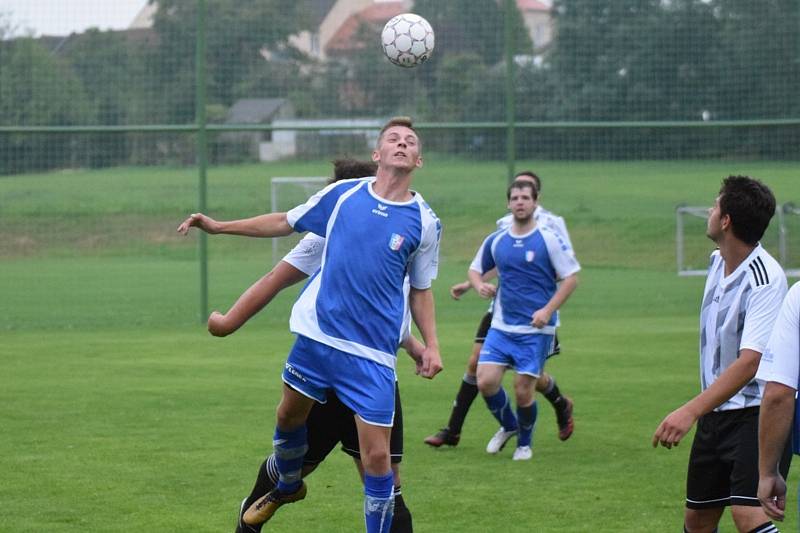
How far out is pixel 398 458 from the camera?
6.54m

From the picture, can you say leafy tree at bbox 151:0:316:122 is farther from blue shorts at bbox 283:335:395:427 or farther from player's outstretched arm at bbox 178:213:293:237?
blue shorts at bbox 283:335:395:427

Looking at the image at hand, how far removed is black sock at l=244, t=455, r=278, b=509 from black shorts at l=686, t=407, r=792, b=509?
83.0 inches

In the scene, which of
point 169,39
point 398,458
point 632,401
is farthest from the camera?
point 169,39

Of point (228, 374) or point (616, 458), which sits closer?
point (616, 458)

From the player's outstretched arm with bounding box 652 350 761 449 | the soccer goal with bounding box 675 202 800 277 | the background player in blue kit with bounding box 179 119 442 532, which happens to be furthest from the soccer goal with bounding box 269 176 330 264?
the player's outstretched arm with bounding box 652 350 761 449

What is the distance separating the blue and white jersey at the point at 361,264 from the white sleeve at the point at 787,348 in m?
2.18

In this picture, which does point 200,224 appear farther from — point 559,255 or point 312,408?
point 559,255

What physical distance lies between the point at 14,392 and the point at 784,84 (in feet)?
40.6

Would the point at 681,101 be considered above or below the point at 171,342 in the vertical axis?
above

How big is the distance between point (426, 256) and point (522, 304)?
329 centimetres

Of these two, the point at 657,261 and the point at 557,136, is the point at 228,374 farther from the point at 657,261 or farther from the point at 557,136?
the point at 657,261

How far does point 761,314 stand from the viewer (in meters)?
5.17

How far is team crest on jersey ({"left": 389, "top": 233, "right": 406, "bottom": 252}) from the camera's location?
6098mm

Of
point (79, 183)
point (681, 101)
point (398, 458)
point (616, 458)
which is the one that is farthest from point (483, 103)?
point (398, 458)
